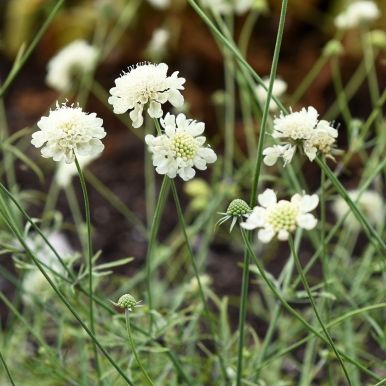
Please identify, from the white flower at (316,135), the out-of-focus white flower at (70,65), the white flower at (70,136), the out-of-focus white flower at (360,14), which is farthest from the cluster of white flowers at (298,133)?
the out-of-focus white flower at (70,65)

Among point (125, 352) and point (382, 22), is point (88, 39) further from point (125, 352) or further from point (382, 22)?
point (125, 352)

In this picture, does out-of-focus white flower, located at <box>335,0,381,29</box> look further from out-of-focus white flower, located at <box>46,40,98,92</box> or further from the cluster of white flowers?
the cluster of white flowers

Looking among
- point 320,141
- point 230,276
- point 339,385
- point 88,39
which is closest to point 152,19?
point 88,39

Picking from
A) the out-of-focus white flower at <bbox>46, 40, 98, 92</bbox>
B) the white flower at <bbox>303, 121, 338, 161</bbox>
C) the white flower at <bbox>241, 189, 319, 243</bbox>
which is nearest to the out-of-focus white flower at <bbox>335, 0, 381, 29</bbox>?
the out-of-focus white flower at <bbox>46, 40, 98, 92</bbox>

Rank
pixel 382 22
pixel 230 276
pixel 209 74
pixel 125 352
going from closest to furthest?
pixel 125 352 < pixel 230 276 < pixel 382 22 < pixel 209 74

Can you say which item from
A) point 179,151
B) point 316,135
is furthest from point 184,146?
point 316,135

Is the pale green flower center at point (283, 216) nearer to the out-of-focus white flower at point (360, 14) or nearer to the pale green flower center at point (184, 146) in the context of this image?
the pale green flower center at point (184, 146)
